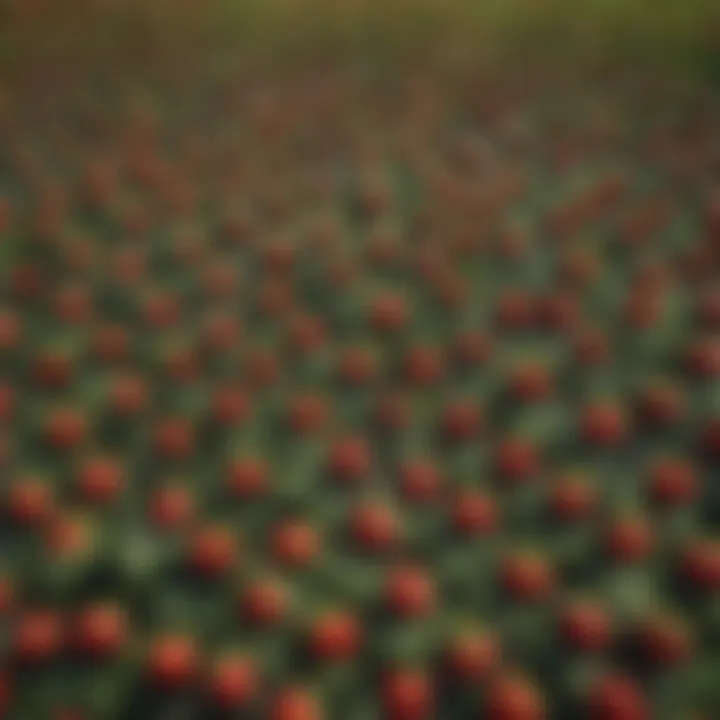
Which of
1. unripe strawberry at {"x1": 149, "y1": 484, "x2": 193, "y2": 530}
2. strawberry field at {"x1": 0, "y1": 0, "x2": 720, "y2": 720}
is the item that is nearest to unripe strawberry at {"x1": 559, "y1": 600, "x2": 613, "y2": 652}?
strawberry field at {"x1": 0, "y1": 0, "x2": 720, "y2": 720}

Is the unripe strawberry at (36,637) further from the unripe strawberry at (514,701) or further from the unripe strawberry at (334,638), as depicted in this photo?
the unripe strawberry at (514,701)

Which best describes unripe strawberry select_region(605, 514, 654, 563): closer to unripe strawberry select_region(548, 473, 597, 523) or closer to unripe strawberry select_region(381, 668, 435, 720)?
unripe strawberry select_region(548, 473, 597, 523)

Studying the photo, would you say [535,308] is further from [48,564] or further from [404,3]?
[404,3]

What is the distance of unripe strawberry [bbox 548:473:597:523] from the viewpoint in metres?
0.96

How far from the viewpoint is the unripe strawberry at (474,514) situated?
96cm

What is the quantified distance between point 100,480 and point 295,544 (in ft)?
0.59

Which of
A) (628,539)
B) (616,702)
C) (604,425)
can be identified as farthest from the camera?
(604,425)

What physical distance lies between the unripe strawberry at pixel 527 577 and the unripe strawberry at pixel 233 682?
207 millimetres

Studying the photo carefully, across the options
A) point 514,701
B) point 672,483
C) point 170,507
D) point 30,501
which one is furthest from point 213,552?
point 672,483

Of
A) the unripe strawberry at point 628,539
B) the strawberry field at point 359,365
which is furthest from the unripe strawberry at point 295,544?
the unripe strawberry at point 628,539

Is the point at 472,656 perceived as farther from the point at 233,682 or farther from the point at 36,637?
the point at 36,637

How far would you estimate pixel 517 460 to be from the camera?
101 cm

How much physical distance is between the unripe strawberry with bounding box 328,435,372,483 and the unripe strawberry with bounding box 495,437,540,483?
0.37ft

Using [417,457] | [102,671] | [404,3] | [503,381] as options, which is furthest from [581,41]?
[102,671]
